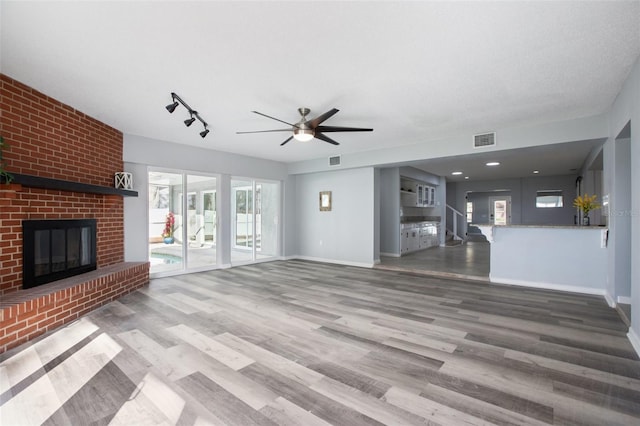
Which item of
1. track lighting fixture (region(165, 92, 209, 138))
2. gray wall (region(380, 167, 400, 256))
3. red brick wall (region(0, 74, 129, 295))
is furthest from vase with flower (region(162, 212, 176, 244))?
gray wall (region(380, 167, 400, 256))

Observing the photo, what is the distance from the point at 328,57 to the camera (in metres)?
2.67

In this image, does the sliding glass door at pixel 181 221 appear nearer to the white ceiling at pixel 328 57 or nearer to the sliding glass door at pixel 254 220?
the sliding glass door at pixel 254 220

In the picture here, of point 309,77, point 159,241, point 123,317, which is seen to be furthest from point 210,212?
point 309,77

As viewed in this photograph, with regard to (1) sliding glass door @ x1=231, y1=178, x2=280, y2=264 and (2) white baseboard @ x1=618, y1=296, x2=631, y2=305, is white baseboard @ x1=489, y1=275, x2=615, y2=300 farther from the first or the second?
(1) sliding glass door @ x1=231, y1=178, x2=280, y2=264

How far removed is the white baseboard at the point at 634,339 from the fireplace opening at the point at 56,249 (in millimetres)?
6056

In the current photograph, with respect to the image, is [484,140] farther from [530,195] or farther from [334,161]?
[530,195]

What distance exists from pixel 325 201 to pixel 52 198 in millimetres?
5209

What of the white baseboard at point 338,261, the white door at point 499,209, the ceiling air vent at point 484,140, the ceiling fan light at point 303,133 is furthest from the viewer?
the white door at point 499,209

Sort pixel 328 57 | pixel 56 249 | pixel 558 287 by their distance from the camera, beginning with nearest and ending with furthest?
pixel 328 57, pixel 56 249, pixel 558 287

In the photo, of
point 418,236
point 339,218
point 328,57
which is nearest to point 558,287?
point 339,218

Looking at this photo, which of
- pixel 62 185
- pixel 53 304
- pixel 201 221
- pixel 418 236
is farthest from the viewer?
pixel 418 236

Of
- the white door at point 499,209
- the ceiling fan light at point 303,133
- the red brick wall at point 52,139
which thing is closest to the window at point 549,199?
the white door at point 499,209

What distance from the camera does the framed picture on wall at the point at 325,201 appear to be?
24.7 feet

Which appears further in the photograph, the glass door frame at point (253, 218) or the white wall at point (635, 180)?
the glass door frame at point (253, 218)
